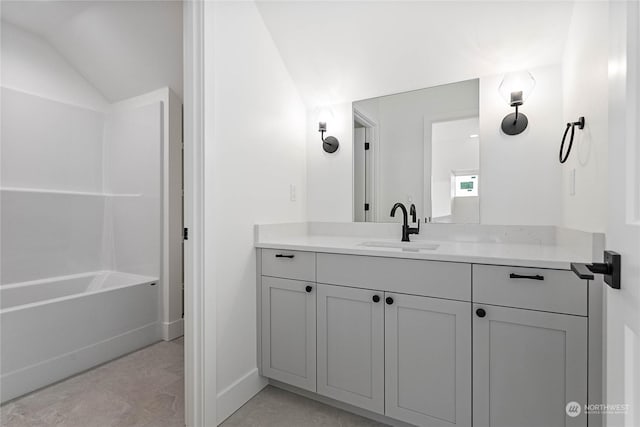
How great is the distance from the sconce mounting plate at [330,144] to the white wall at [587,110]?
1332 mm

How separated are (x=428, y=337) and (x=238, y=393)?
106 cm

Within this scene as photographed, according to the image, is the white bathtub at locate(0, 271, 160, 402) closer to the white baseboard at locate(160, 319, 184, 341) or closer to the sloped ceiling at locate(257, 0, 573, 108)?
the white baseboard at locate(160, 319, 184, 341)

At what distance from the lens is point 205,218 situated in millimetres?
1473

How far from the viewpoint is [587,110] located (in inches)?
49.5

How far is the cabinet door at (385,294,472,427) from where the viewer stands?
128 centimetres

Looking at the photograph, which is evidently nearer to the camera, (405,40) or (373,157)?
(405,40)

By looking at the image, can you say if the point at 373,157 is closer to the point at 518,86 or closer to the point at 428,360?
the point at 518,86

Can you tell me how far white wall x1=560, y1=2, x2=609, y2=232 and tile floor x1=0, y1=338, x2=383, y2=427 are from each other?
4.54 feet

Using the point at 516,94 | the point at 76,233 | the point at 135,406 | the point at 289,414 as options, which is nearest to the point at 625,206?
the point at 516,94

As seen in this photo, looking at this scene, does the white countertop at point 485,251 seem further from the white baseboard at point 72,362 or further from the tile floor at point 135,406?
the white baseboard at point 72,362

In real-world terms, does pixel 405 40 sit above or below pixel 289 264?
above

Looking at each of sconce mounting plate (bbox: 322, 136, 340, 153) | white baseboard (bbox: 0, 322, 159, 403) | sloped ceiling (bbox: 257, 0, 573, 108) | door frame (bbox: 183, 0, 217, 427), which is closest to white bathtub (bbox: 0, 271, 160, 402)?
white baseboard (bbox: 0, 322, 159, 403)

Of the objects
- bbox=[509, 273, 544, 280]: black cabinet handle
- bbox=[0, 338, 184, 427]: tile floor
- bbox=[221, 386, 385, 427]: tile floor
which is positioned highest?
bbox=[509, 273, 544, 280]: black cabinet handle

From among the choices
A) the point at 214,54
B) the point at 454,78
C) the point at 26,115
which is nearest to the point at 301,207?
the point at 214,54
